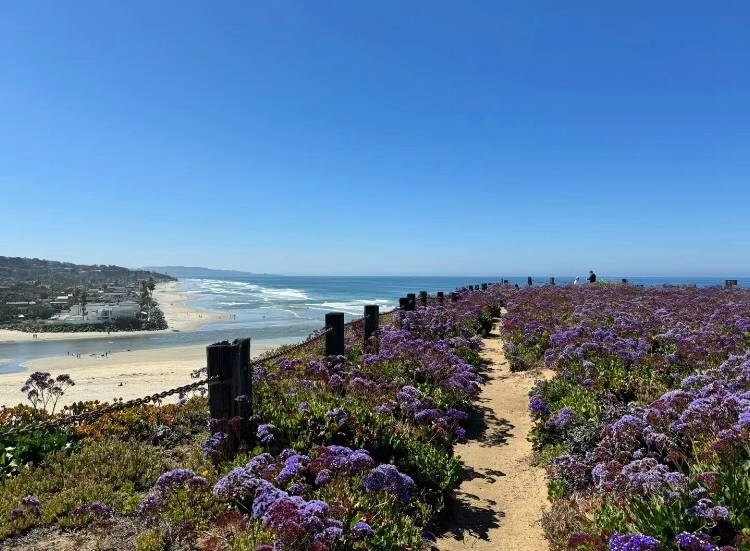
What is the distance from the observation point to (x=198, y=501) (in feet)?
15.8

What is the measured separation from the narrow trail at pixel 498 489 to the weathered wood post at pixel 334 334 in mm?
3206

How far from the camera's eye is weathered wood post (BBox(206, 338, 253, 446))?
6.02 metres

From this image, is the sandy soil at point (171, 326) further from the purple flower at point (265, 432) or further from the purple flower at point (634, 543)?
the purple flower at point (634, 543)

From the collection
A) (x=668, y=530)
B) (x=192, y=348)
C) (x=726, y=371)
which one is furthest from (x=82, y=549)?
(x=192, y=348)

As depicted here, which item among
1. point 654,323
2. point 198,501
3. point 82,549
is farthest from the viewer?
point 654,323

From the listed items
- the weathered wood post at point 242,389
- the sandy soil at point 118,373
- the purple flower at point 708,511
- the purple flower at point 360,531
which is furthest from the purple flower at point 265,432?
the sandy soil at point 118,373

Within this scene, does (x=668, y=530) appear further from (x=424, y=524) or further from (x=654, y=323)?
(x=654, y=323)

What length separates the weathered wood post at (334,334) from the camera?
394 inches

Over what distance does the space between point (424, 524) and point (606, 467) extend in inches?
78.6

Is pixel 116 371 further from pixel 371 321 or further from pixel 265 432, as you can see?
pixel 265 432

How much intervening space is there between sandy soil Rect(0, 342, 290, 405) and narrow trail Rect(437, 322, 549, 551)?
11932mm

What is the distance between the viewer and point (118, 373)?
71.3ft

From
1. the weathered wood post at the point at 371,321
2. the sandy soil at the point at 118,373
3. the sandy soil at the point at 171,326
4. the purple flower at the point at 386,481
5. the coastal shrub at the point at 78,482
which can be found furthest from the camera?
the sandy soil at the point at 171,326

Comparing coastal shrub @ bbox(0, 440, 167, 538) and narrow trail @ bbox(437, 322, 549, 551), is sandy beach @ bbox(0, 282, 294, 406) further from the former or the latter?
narrow trail @ bbox(437, 322, 549, 551)
